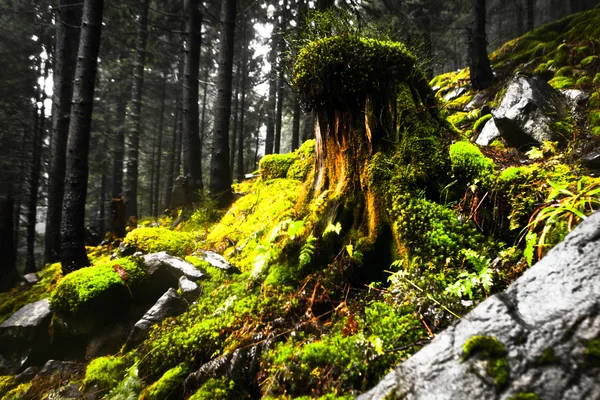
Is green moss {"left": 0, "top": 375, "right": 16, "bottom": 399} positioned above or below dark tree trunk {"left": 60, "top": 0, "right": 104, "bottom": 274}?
below

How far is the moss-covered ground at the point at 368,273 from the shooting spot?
82.4 inches

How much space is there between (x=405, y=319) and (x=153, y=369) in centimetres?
262

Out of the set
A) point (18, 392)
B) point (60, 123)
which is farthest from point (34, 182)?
point (18, 392)

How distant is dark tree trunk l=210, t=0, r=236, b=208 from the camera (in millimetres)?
8523

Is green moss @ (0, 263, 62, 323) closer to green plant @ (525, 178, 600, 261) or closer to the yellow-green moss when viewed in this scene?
the yellow-green moss

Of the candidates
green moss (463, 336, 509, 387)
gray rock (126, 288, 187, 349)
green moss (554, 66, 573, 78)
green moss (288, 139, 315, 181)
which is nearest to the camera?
green moss (463, 336, 509, 387)

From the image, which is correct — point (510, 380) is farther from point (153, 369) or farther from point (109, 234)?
point (109, 234)

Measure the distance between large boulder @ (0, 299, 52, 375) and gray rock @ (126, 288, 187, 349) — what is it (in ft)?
6.10

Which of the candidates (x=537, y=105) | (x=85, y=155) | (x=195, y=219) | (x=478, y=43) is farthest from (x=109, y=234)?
(x=478, y=43)

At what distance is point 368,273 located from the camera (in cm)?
304

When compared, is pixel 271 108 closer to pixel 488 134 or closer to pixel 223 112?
pixel 223 112

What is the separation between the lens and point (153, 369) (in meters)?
3.03

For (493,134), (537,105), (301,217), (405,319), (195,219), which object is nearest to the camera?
Answer: (405,319)

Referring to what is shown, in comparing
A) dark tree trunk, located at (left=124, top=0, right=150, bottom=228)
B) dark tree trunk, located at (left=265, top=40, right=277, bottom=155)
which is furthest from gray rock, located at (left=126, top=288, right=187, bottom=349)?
dark tree trunk, located at (left=265, top=40, right=277, bottom=155)
